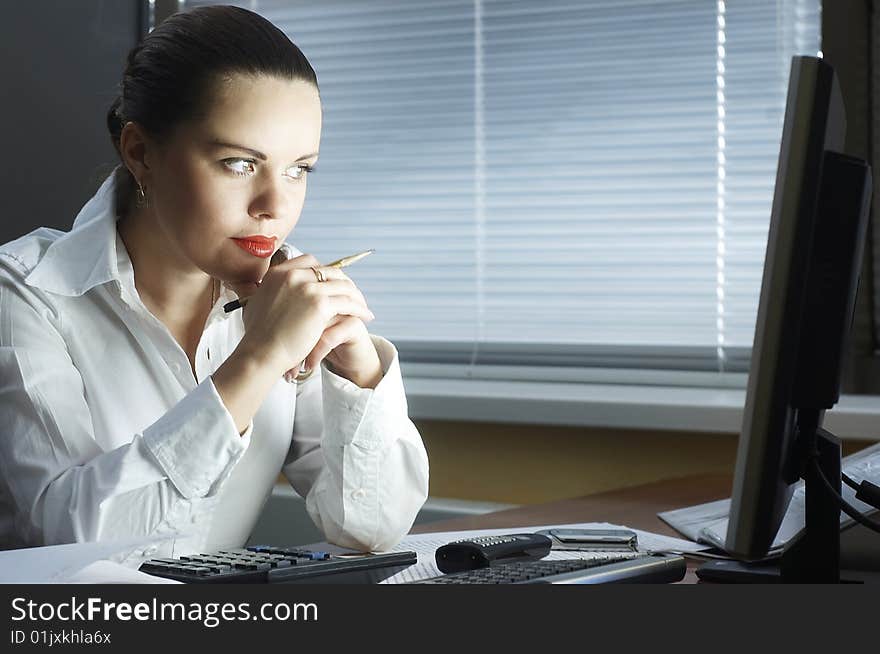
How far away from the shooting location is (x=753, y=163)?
2127mm

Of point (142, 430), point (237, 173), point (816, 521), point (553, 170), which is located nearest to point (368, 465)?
point (142, 430)

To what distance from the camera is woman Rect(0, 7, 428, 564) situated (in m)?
1.09

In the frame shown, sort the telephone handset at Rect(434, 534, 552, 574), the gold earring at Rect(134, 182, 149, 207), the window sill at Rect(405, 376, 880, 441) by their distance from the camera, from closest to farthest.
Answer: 1. the telephone handset at Rect(434, 534, 552, 574)
2. the gold earring at Rect(134, 182, 149, 207)
3. the window sill at Rect(405, 376, 880, 441)

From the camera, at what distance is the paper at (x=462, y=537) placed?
3.31 ft

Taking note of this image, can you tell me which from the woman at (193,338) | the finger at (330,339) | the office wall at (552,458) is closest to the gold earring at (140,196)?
the woman at (193,338)

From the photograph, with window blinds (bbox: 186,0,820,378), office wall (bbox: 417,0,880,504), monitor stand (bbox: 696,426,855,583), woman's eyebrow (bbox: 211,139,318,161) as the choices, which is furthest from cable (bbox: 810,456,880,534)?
window blinds (bbox: 186,0,820,378)

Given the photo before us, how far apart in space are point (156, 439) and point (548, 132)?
4.72 feet

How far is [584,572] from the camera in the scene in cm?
85

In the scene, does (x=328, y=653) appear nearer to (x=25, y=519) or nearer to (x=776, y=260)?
(x=776, y=260)

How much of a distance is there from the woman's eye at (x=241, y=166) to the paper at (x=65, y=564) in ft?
1.91

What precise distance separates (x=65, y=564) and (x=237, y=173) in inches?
24.8

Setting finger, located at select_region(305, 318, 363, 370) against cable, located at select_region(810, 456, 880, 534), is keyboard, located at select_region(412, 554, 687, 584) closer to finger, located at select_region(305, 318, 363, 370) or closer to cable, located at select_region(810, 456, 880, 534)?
cable, located at select_region(810, 456, 880, 534)

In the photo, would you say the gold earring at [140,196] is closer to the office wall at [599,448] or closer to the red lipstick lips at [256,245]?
the red lipstick lips at [256,245]

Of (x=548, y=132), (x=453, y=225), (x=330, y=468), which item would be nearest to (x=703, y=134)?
(x=548, y=132)
